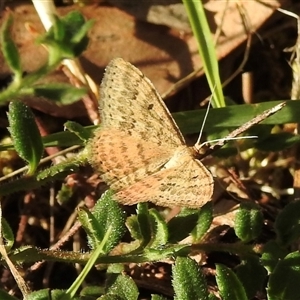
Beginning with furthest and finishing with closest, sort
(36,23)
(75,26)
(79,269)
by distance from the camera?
(36,23) → (79,269) → (75,26)

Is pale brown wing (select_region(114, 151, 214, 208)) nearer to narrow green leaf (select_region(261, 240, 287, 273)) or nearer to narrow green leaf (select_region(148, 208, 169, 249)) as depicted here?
narrow green leaf (select_region(148, 208, 169, 249))

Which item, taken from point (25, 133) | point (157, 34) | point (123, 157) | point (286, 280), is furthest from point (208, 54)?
point (286, 280)

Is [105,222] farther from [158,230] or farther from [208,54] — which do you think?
[208,54]

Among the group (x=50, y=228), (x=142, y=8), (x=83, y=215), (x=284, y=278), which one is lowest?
(x=284, y=278)

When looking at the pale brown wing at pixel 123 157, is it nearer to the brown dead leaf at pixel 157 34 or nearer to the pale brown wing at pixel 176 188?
the pale brown wing at pixel 176 188

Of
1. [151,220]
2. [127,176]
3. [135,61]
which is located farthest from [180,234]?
[135,61]

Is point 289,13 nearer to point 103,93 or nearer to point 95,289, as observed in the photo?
point 103,93
